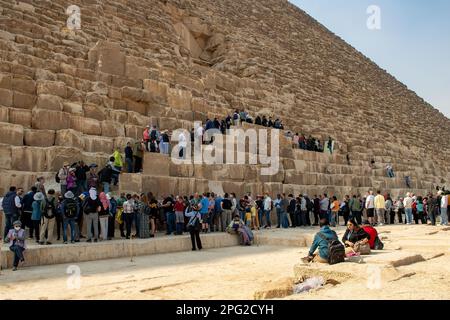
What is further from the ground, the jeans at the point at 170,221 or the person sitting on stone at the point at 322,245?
the jeans at the point at 170,221

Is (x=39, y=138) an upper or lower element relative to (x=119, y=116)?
lower

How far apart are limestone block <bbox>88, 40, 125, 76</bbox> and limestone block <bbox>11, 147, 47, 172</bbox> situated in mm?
3907

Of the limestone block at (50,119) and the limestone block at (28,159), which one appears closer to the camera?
the limestone block at (28,159)

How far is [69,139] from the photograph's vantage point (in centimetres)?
1033

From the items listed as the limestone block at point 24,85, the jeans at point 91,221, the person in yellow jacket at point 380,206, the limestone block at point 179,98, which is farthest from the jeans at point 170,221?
the person in yellow jacket at point 380,206

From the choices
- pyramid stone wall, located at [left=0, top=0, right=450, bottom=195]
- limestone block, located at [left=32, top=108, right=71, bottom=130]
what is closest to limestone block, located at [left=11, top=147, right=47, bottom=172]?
pyramid stone wall, located at [left=0, top=0, right=450, bottom=195]

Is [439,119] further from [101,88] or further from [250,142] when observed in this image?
[101,88]

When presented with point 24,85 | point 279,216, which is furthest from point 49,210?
point 279,216

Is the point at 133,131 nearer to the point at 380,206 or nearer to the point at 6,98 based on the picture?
the point at 6,98

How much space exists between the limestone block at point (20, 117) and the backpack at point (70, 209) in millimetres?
3142

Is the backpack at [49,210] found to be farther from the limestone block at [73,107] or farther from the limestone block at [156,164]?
the limestone block at [73,107]

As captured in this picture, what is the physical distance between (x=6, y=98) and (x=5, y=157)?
1.83m

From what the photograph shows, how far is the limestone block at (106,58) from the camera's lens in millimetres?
12695

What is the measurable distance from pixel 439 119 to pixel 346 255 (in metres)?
37.6
